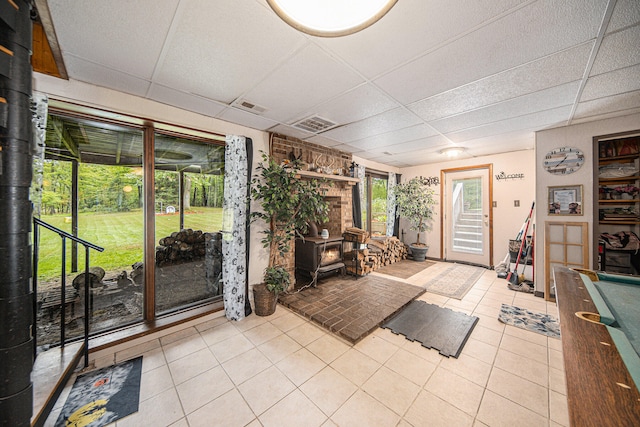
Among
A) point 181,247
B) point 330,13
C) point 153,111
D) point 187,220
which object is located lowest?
point 181,247

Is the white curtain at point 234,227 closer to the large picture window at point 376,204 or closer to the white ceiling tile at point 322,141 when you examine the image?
the white ceiling tile at point 322,141

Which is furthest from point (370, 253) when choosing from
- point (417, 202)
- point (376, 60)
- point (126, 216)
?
point (126, 216)

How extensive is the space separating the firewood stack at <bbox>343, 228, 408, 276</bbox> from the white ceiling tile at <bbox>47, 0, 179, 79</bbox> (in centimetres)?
344

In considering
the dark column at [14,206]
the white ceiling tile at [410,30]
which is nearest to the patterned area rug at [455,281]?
the white ceiling tile at [410,30]

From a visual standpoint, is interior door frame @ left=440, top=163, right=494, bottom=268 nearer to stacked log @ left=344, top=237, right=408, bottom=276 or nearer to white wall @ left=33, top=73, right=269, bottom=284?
stacked log @ left=344, top=237, right=408, bottom=276

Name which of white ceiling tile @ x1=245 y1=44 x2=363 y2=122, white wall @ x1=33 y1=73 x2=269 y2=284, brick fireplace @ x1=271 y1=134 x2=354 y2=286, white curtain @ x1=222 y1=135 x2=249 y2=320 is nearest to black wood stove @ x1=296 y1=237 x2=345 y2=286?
Result: brick fireplace @ x1=271 y1=134 x2=354 y2=286

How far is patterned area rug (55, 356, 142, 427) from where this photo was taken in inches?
58.1

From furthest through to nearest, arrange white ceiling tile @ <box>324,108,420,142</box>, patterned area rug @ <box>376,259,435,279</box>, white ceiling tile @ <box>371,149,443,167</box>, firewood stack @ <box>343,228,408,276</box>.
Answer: white ceiling tile @ <box>371,149,443,167</box>, patterned area rug @ <box>376,259,435,279</box>, firewood stack @ <box>343,228,408,276</box>, white ceiling tile @ <box>324,108,420,142</box>

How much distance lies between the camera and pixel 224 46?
1552 mm

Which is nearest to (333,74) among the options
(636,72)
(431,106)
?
(431,106)

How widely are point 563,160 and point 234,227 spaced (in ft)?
15.2

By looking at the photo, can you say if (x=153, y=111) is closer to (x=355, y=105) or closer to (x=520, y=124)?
(x=355, y=105)

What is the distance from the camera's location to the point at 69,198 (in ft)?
6.56

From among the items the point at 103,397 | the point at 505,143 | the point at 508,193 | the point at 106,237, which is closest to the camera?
the point at 103,397
